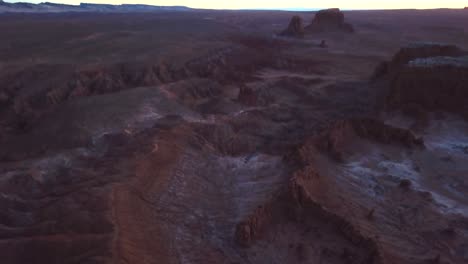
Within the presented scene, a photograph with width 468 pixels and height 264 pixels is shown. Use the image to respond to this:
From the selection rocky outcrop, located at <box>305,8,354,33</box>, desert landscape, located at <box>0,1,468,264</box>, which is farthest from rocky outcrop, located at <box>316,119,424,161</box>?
rocky outcrop, located at <box>305,8,354,33</box>

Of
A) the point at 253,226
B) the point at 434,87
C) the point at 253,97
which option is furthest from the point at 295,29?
the point at 253,226

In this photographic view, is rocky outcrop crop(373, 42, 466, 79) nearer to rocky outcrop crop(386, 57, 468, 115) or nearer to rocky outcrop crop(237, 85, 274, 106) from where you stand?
rocky outcrop crop(386, 57, 468, 115)

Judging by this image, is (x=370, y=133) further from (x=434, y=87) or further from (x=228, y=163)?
(x=228, y=163)

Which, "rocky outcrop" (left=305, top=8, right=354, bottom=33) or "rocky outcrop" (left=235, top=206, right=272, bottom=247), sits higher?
"rocky outcrop" (left=305, top=8, right=354, bottom=33)

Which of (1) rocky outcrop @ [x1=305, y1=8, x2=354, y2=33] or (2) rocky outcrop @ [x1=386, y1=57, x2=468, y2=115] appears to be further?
(1) rocky outcrop @ [x1=305, y1=8, x2=354, y2=33]

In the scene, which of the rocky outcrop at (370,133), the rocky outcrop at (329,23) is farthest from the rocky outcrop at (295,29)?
the rocky outcrop at (370,133)
